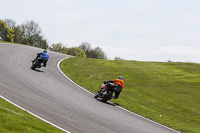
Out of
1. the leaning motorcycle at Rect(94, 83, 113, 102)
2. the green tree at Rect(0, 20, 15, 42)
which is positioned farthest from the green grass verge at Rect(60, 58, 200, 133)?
the green tree at Rect(0, 20, 15, 42)

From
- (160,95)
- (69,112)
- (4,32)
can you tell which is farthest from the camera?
(4,32)

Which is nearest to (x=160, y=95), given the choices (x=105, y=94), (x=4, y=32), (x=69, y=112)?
(x=105, y=94)

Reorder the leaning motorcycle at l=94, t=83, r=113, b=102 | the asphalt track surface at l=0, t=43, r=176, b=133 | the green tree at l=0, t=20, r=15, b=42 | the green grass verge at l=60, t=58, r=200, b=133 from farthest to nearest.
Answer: the green tree at l=0, t=20, r=15, b=42
the leaning motorcycle at l=94, t=83, r=113, b=102
the green grass verge at l=60, t=58, r=200, b=133
the asphalt track surface at l=0, t=43, r=176, b=133

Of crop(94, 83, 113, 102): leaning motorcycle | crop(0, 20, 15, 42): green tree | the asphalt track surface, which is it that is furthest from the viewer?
crop(0, 20, 15, 42): green tree

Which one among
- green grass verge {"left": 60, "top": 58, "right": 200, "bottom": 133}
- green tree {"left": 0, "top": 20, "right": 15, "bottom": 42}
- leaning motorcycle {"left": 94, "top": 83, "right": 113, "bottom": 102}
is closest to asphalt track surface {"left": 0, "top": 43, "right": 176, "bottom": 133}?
leaning motorcycle {"left": 94, "top": 83, "right": 113, "bottom": 102}

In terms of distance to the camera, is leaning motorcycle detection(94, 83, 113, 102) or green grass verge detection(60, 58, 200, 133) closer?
green grass verge detection(60, 58, 200, 133)

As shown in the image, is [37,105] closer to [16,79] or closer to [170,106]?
[16,79]

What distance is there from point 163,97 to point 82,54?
377ft

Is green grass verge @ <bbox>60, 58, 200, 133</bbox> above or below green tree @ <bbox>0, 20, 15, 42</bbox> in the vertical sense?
below

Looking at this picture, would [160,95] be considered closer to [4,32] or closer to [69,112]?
[69,112]

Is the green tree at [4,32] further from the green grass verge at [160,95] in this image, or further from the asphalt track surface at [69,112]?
the asphalt track surface at [69,112]

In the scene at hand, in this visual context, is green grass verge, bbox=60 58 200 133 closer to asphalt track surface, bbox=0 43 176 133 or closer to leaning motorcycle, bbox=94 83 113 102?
leaning motorcycle, bbox=94 83 113 102

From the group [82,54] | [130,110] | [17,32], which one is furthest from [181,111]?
[82,54]

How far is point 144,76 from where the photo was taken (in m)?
24.7
